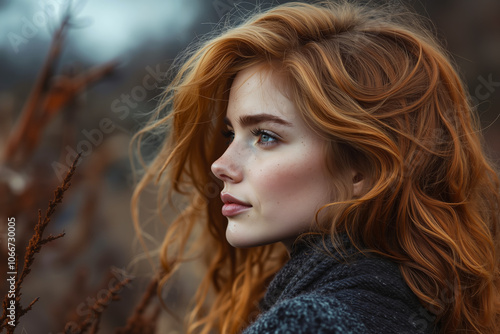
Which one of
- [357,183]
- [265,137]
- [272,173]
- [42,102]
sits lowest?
[357,183]

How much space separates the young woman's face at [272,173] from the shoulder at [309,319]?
333 mm

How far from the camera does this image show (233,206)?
161 cm

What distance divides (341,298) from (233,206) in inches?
18.2

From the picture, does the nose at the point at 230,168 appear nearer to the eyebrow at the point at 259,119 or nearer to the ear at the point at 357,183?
the eyebrow at the point at 259,119

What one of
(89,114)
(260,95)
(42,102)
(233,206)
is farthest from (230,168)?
(89,114)

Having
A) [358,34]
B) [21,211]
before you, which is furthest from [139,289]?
[358,34]

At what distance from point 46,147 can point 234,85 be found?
4.97ft

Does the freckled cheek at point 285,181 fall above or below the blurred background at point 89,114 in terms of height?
below

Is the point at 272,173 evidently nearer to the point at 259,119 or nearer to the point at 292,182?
the point at 292,182

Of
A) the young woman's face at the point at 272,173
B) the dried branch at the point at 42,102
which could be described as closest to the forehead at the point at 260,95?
the young woman's face at the point at 272,173

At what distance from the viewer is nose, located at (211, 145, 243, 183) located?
5.22 ft

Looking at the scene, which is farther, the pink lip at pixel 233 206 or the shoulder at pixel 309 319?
the pink lip at pixel 233 206

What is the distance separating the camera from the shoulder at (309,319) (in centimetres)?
A: 119

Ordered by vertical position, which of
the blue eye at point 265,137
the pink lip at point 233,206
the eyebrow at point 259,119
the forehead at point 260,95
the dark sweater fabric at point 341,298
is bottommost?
the dark sweater fabric at point 341,298
